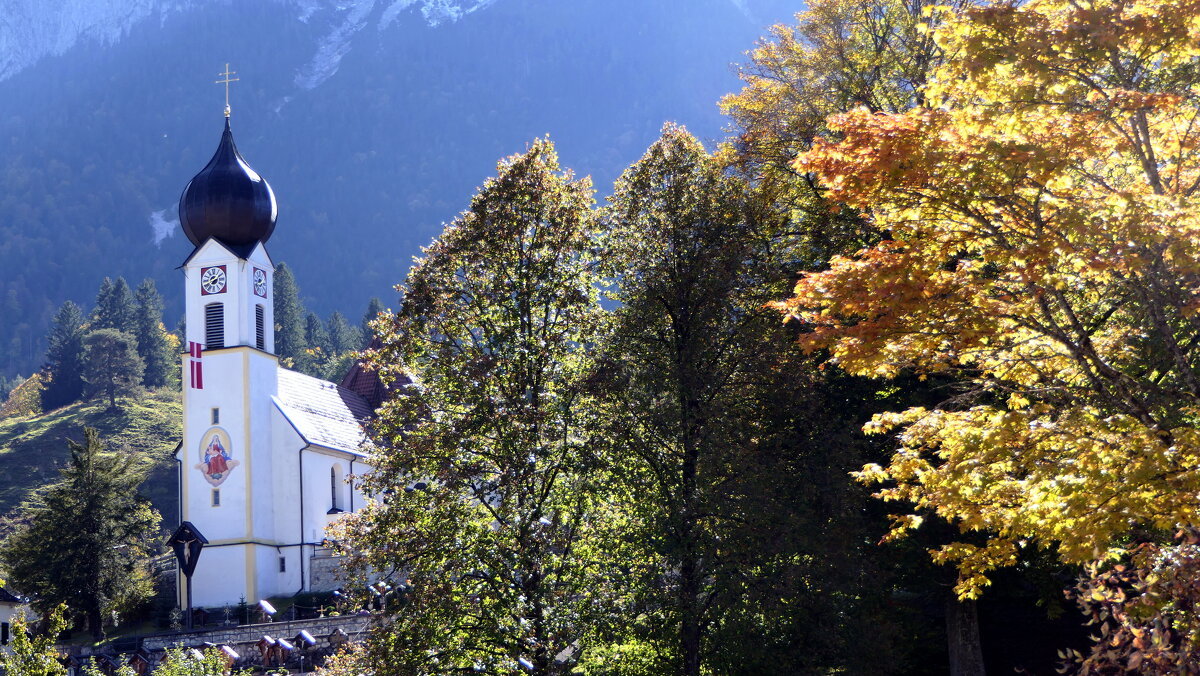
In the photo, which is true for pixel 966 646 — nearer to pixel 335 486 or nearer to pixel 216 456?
pixel 216 456

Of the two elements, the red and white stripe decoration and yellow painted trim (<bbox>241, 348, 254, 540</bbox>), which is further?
the red and white stripe decoration

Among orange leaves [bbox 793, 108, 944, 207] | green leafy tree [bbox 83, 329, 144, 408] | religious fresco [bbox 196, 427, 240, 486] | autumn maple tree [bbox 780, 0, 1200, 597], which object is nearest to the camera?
autumn maple tree [bbox 780, 0, 1200, 597]

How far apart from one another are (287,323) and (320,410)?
2549 inches

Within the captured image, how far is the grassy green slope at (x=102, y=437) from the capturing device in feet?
267

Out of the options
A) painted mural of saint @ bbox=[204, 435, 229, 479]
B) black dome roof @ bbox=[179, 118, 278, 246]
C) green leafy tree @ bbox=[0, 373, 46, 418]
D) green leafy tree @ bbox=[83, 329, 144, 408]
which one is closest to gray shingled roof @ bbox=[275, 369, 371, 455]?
painted mural of saint @ bbox=[204, 435, 229, 479]

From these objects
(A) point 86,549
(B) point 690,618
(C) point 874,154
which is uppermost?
(C) point 874,154


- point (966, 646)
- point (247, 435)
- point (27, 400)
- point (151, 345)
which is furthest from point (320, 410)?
point (27, 400)

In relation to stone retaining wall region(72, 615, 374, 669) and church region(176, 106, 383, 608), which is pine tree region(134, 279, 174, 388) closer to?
church region(176, 106, 383, 608)

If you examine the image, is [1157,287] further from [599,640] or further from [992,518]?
[599,640]

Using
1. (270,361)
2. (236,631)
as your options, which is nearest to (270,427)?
(270,361)

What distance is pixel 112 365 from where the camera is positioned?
9925 cm

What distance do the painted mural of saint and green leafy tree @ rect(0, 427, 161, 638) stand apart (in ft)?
17.8

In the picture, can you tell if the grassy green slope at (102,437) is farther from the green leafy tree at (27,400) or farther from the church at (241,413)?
the church at (241,413)

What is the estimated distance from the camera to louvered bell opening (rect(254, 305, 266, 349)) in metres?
50.9
